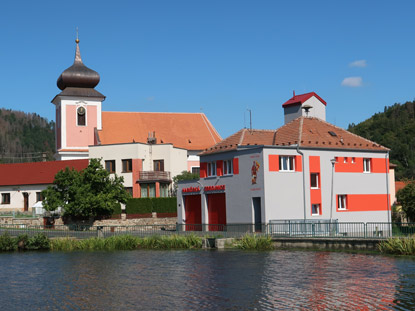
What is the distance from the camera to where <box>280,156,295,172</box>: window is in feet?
156

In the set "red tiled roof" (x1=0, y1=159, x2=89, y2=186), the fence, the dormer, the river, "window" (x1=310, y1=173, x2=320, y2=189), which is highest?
the dormer

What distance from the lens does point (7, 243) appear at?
40.6m

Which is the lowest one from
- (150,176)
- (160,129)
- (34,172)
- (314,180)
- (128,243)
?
(128,243)

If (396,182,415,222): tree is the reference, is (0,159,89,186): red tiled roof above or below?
above

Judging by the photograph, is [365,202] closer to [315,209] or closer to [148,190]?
[315,209]

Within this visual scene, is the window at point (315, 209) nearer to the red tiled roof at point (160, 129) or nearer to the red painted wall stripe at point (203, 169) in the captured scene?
the red painted wall stripe at point (203, 169)

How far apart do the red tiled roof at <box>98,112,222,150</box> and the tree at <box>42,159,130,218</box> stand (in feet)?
63.6

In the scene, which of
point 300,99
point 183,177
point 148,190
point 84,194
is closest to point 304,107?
point 300,99

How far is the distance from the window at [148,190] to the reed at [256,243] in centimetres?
3065

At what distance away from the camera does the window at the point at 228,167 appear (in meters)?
50.2

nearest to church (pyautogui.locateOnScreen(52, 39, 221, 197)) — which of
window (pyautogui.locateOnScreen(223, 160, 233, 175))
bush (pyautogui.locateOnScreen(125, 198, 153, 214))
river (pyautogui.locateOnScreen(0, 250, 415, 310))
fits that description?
bush (pyautogui.locateOnScreen(125, 198, 153, 214))

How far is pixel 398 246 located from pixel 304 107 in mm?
26002

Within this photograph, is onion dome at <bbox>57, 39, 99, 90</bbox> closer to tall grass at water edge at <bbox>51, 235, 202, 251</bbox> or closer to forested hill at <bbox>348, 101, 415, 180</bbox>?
tall grass at water edge at <bbox>51, 235, 202, 251</bbox>

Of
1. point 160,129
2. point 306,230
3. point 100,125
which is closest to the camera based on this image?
point 306,230
